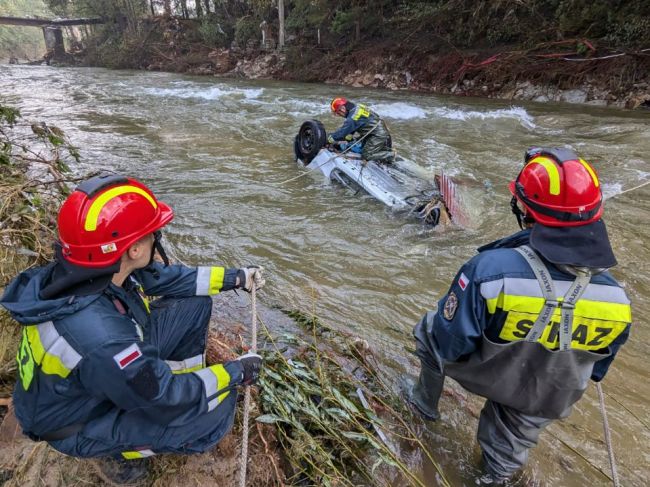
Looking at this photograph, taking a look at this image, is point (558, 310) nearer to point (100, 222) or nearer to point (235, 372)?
point (235, 372)

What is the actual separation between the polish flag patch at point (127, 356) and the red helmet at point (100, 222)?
13.6 inches

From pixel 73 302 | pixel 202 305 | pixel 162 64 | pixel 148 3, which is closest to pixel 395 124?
pixel 202 305

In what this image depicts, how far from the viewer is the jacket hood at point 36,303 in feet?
4.37

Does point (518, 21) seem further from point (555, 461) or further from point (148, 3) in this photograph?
point (148, 3)

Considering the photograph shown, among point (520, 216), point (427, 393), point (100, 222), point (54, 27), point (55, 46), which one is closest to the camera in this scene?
point (100, 222)

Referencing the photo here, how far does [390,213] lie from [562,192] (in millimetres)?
3965

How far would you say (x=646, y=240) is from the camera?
473 cm

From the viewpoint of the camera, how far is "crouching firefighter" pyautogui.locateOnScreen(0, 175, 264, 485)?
4.44ft

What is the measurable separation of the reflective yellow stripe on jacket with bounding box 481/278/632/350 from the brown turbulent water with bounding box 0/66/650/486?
3.49 feet

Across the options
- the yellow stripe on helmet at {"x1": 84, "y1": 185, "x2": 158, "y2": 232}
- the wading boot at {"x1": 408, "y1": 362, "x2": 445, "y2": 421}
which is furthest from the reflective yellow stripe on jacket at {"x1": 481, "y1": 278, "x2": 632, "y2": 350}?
the yellow stripe on helmet at {"x1": 84, "y1": 185, "x2": 158, "y2": 232}

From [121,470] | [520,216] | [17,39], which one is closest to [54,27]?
[17,39]

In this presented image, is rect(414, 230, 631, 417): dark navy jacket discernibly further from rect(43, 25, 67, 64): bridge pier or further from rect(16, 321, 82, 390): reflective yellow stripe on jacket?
rect(43, 25, 67, 64): bridge pier

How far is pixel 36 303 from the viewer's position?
1347 millimetres

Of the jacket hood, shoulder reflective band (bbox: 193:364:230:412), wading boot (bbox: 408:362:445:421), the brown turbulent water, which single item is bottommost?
the brown turbulent water
